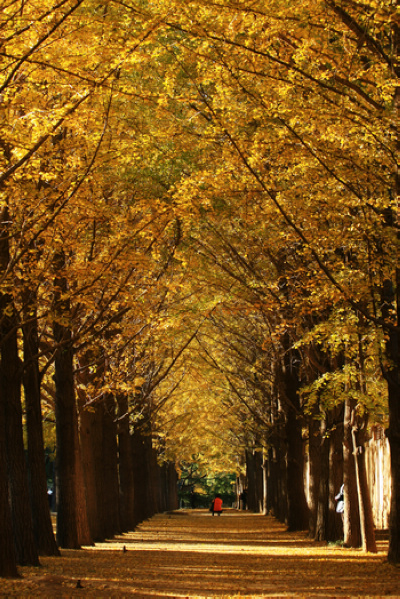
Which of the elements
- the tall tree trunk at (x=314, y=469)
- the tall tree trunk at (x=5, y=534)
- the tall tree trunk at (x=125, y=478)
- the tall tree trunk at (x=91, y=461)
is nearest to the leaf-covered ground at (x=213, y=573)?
the tall tree trunk at (x=5, y=534)

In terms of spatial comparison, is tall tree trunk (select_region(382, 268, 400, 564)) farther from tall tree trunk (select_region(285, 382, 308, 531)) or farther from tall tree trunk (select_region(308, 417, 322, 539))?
tall tree trunk (select_region(285, 382, 308, 531))

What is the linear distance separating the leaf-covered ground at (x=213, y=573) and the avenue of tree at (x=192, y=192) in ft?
2.38

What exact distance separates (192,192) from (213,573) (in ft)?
20.6

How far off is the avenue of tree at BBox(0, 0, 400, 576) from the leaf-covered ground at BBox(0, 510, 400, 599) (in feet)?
2.38

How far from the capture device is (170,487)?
6131 cm

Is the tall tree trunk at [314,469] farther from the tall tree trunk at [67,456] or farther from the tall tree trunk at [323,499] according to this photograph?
the tall tree trunk at [67,456]

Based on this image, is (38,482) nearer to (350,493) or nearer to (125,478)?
(350,493)

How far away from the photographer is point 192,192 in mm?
11953

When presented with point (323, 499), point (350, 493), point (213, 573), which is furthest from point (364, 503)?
point (213, 573)

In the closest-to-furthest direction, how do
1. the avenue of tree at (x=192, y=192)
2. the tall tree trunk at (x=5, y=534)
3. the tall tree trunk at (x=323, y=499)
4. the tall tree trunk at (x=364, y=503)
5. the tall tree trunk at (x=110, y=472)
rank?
the tall tree trunk at (x=5, y=534) → the avenue of tree at (x=192, y=192) → the tall tree trunk at (x=364, y=503) → the tall tree trunk at (x=323, y=499) → the tall tree trunk at (x=110, y=472)

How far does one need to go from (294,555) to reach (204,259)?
23.0ft

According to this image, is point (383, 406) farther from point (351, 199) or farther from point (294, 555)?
point (351, 199)

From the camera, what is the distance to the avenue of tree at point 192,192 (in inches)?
386

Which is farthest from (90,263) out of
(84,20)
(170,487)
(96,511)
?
(170,487)
